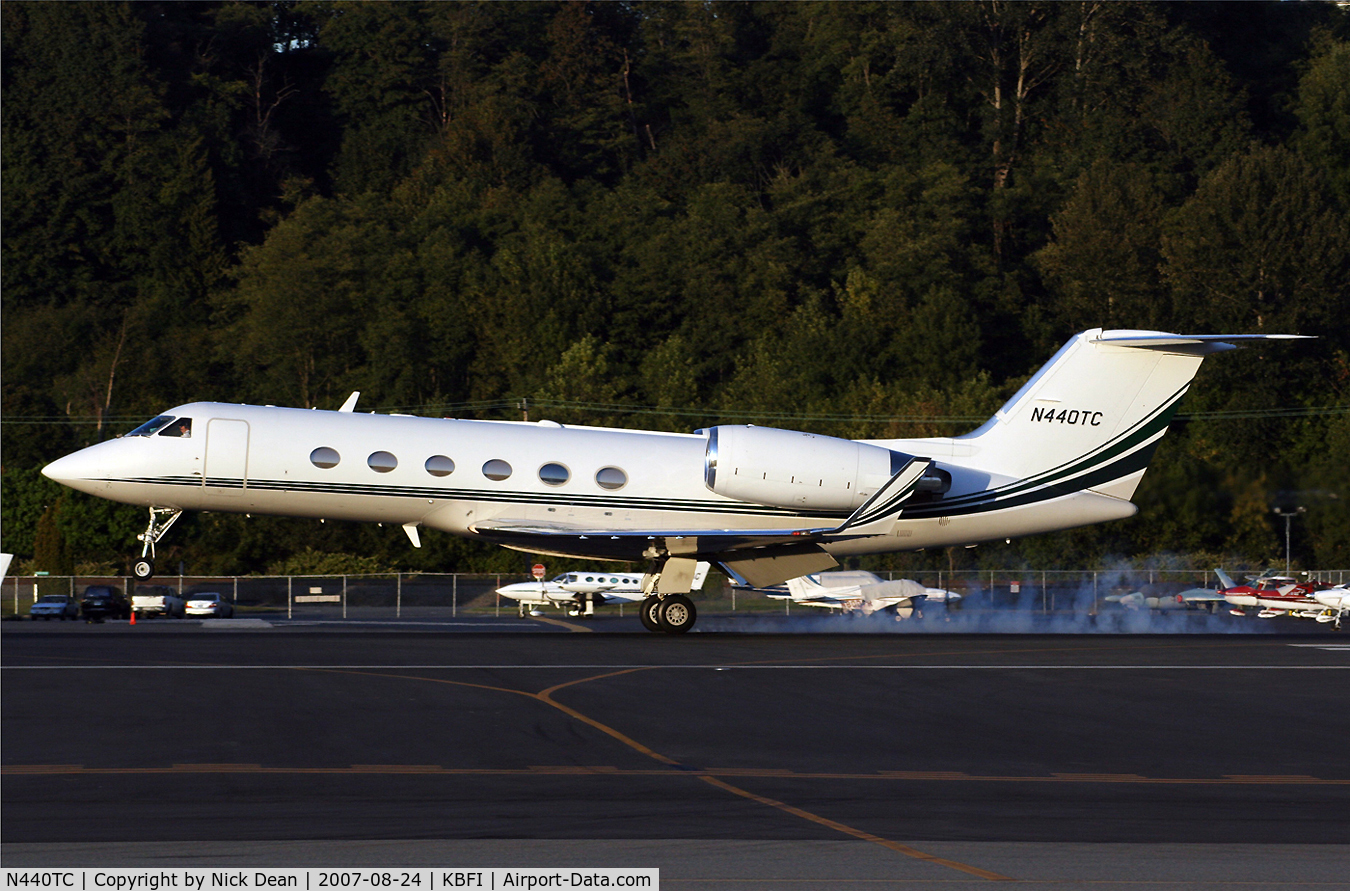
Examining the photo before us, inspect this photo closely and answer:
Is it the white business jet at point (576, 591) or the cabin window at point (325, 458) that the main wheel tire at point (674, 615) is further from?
the white business jet at point (576, 591)

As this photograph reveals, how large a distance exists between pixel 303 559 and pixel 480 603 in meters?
17.8

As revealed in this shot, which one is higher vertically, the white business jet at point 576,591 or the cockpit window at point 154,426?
the cockpit window at point 154,426

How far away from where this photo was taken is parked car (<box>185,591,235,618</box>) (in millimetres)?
47594

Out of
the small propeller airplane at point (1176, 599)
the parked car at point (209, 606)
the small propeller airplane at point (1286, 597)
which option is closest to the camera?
the small propeller airplane at point (1286, 597)

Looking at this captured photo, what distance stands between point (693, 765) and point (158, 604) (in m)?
37.4

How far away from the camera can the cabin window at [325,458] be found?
25609mm

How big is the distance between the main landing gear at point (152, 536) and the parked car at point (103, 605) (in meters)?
15.0

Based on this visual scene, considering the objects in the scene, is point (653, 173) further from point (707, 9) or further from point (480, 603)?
point (480, 603)

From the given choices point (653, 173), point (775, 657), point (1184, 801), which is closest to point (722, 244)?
point (653, 173)

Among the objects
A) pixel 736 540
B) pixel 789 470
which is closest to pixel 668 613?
pixel 736 540

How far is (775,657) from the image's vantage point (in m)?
22.3

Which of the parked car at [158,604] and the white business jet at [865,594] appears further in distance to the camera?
the parked car at [158,604]

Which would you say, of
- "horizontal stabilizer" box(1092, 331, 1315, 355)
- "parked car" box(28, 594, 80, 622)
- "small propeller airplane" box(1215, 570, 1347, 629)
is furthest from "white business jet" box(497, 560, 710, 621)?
"horizontal stabilizer" box(1092, 331, 1315, 355)

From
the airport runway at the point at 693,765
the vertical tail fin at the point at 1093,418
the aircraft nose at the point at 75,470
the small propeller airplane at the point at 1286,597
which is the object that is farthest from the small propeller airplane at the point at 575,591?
the airport runway at the point at 693,765
